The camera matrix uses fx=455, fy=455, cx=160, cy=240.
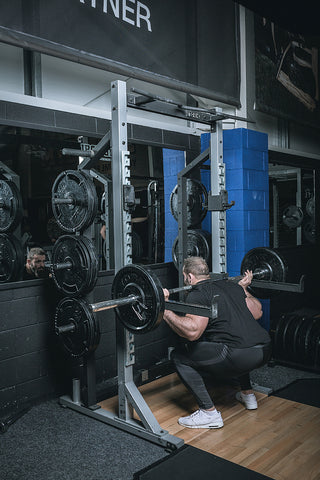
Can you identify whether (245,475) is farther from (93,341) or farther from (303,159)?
(303,159)

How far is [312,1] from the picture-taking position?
87 centimetres

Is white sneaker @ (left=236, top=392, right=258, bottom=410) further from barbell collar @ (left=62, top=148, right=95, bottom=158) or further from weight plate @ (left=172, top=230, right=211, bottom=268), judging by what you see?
barbell collar @ (left=62, top=148, right=95, bottom=158)

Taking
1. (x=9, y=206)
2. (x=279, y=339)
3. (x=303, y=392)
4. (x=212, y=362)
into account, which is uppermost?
(x=9, y=206)

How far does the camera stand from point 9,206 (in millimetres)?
2633

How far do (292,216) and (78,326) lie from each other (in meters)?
3.86

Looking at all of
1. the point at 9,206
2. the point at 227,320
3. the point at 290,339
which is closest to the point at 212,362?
the point at 227,320

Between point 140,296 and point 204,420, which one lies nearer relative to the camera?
point 140,296

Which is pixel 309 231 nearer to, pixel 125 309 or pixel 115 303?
pixel 125 309

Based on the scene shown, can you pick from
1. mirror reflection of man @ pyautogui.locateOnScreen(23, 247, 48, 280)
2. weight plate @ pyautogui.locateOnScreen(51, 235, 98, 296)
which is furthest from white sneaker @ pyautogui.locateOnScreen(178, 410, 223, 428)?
mirror reflection of man @ pyautogui.locateOnScreen(23, 247, 48, 280)

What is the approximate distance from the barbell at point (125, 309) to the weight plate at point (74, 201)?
41cm

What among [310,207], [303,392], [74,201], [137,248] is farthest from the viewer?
[310,207]

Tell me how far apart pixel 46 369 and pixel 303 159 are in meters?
3.91

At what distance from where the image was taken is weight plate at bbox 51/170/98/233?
2492 mm

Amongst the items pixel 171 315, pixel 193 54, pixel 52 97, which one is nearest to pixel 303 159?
pixel 193 54
